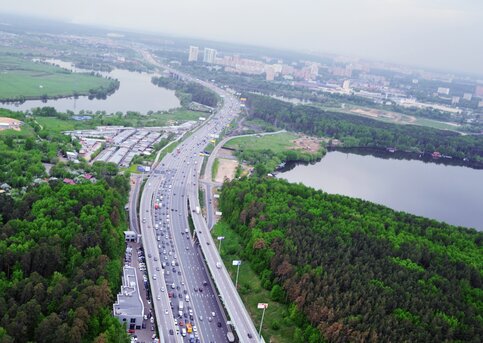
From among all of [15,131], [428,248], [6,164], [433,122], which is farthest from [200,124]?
[433,122]

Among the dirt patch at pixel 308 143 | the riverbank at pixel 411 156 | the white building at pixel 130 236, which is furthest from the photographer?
the riverbank at pixel 411 156

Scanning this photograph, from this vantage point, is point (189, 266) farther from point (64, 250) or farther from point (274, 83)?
point (274, 83)

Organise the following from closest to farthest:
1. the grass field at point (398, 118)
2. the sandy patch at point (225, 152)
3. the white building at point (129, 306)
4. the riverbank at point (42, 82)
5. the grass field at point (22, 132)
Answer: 1. the white building at point (129, 306)
2. the grass field at point (22, 132)
3. the sandy patch at point (225, 152)
4. the riverbank at point (42, 82)
5. the grass field at point (398, 118)

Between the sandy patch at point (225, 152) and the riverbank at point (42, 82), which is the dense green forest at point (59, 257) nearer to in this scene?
the sandy patch at point (225, 152)

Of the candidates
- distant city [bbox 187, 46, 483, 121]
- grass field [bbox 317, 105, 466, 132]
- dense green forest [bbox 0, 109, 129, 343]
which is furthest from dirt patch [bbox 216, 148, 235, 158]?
distant city [bbox 187, 46, 483, 121]

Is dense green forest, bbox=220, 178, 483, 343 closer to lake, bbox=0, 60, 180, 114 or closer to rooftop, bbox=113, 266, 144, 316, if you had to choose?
rooftop, bbox=113, 266, 144, 316

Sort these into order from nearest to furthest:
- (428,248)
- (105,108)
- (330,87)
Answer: (428,248)
(105,108)
(330,87)

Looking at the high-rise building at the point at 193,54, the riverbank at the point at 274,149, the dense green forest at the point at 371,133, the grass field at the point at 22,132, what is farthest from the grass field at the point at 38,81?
the high-rise building at the point at 193,54
